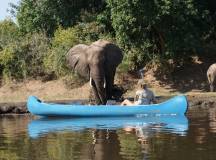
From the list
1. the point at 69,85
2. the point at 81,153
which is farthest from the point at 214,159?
the point at 69,85

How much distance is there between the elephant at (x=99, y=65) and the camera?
24.2 metres

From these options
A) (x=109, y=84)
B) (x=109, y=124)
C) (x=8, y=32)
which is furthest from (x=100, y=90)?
(x=8, y=32)

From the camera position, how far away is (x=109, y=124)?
1906cm

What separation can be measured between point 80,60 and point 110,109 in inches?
182

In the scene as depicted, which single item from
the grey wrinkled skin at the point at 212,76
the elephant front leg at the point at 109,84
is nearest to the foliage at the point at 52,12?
the grey wrinkled skin at the point at 212,76

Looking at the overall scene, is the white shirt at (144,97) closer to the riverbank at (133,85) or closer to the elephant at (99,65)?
the elephant at (99,65)

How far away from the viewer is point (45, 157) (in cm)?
1228

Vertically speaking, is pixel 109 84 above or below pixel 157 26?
below

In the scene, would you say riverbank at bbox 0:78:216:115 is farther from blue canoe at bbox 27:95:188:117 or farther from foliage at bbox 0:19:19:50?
foliage at bbox 0:19:19:50

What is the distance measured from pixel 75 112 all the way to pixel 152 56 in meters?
11.5

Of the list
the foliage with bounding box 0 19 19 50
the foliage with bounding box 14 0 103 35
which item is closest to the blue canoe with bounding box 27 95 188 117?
the foliage with bounding box 14 0 103 35

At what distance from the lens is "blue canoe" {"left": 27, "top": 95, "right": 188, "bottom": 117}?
20484 millimetres

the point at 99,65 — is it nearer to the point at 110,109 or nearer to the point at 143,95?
the point at 110,109

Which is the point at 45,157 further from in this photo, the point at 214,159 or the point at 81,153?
the point at 214,159
